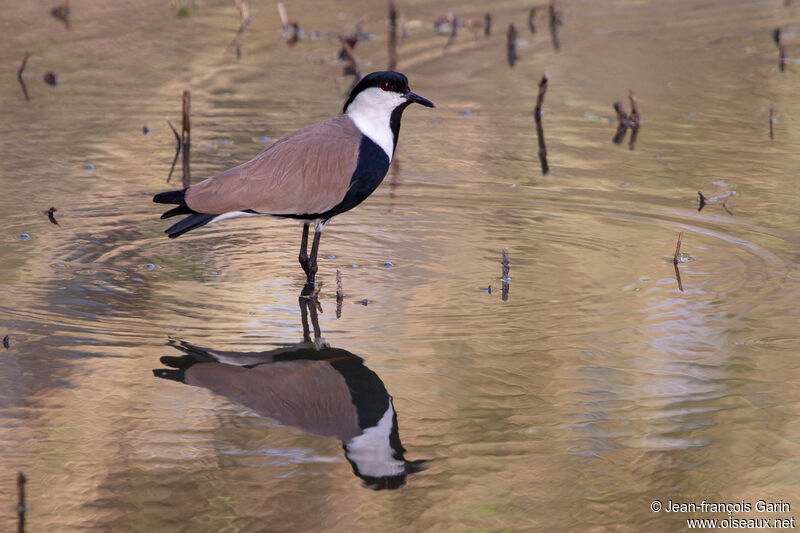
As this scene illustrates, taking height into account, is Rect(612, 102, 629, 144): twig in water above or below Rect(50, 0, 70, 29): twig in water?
below

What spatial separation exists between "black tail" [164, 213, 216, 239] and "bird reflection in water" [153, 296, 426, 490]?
0.75 meters

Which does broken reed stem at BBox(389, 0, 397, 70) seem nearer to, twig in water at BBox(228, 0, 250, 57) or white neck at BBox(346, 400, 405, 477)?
twig in water at BBox(228, 0, 250, 57)

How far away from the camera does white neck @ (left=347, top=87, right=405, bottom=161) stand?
6586mm

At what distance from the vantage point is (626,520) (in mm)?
4219

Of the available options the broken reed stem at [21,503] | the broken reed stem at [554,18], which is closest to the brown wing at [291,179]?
the broken reed stem at [21,503]

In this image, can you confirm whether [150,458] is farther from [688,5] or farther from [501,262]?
[688,5]

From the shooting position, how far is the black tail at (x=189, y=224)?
611 cm

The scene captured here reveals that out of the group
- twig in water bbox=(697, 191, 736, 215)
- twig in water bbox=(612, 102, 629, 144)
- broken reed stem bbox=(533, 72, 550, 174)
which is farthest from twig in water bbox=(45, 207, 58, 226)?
twig in water bbox=(612, 102, 629, 144)

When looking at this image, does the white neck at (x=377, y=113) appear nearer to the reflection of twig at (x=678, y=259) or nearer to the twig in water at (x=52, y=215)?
the reflection of twig at (x=678, y=259)

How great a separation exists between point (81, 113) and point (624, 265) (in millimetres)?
5745

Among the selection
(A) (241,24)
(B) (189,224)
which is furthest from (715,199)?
(A) (241,24)

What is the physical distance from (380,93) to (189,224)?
1.35 metres

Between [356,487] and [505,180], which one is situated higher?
[505,180]

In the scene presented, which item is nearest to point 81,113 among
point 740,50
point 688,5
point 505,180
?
point 505,180
